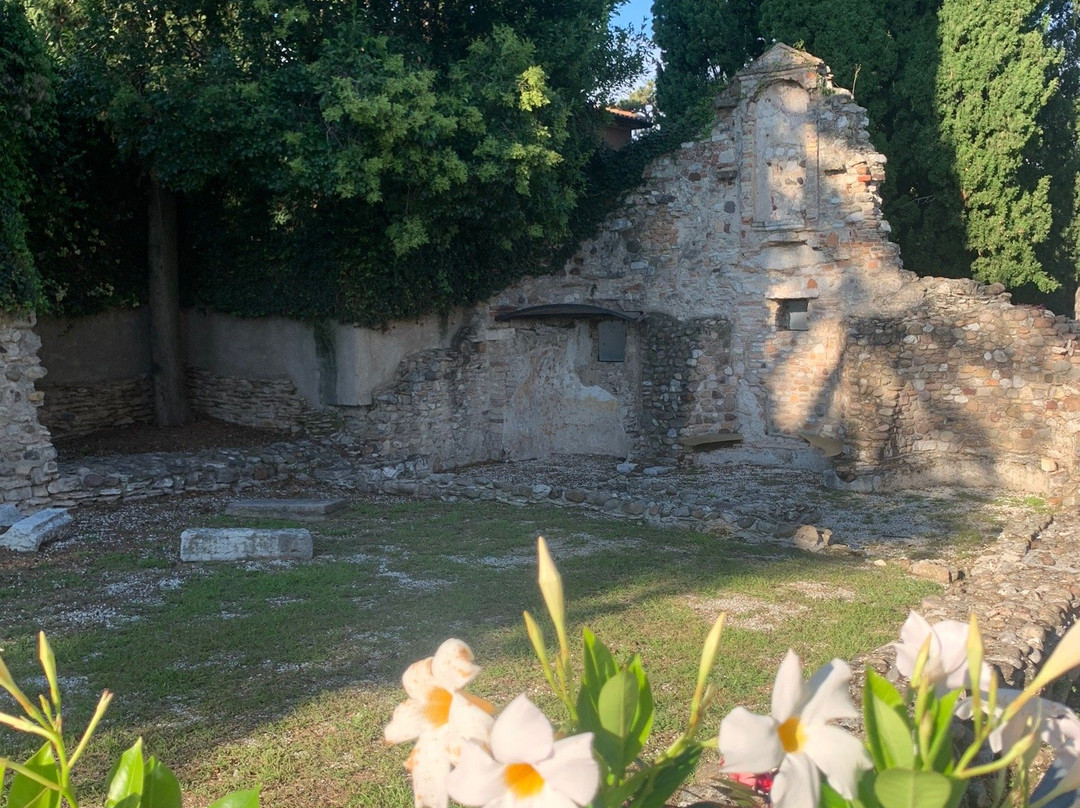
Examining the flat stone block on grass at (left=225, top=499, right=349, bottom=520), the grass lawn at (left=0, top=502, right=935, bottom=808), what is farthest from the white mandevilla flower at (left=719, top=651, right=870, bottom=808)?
the flat stone block on grass at (left=225, top=499, right=349, bottom=520)

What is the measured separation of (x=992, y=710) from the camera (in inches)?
60.9

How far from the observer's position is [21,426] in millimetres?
10281

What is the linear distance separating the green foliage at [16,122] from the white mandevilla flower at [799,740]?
10.2 m

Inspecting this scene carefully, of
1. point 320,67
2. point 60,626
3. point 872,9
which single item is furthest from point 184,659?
point 872,9

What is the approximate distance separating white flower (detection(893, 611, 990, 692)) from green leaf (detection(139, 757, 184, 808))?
4.17ft

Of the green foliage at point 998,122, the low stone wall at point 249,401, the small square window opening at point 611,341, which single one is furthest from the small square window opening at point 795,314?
the low stone wall at point 249,401

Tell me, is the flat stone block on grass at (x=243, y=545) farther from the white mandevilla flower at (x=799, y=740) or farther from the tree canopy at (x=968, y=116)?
the tree canopy at (x=968, y=116)

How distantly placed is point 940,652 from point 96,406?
13.6 meters

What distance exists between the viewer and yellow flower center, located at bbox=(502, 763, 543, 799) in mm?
1445

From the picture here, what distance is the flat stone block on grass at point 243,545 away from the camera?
8.52 meters

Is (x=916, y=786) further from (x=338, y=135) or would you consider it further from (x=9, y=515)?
(x=338, y=135)

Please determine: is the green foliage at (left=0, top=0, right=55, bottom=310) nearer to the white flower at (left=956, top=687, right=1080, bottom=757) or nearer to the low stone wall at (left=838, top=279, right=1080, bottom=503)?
the low stone wall at (left=838, top=279, right=1080, bottom=503)

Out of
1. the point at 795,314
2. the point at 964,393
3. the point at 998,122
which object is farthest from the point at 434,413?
the point at 998,122

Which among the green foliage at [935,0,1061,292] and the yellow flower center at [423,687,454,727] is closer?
the yellow flower center at [423,687,454,727]
